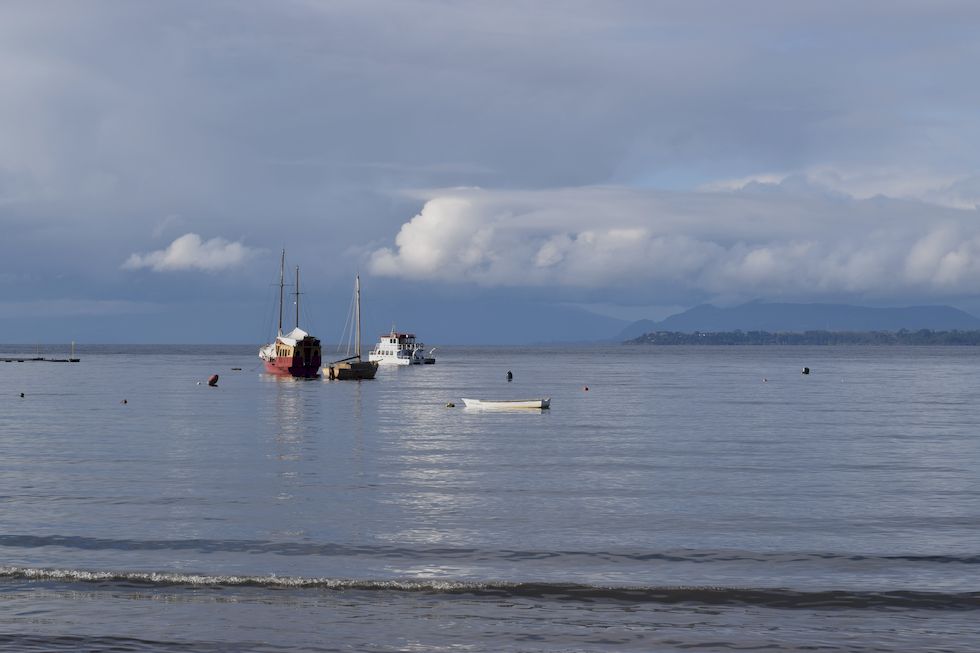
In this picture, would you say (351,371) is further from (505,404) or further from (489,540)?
(489,540)

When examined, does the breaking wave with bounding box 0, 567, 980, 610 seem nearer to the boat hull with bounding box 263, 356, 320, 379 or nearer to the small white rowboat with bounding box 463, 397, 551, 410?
the small white rowboat with bounding box 463, 397, 551, 410

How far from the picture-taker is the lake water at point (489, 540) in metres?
21.3

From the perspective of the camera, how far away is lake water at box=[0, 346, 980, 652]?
69.9ft

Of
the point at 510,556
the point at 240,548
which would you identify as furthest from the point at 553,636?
the point at 240,548

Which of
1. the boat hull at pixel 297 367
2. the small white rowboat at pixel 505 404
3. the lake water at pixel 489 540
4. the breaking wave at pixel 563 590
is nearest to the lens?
the lake water at pixel 489 540

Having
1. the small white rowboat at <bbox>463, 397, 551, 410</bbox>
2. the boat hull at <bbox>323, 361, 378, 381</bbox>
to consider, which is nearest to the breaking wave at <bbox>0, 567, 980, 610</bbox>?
the small white rowboat at <bbox>463, 397, 551, 410</bbox>

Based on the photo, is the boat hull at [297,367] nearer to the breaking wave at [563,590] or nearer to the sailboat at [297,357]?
the sailboat at [297,357]

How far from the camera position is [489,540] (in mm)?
30688

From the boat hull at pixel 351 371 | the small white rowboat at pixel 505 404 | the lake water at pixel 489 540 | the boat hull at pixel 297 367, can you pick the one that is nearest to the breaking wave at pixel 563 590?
the lake water at pixel 489 540

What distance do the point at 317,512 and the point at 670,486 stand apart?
1488 cm

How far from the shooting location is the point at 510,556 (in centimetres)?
2856

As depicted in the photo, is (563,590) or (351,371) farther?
(351,371)

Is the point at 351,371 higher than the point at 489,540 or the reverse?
higher

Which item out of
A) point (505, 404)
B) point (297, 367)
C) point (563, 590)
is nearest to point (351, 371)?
point (297, 367)
